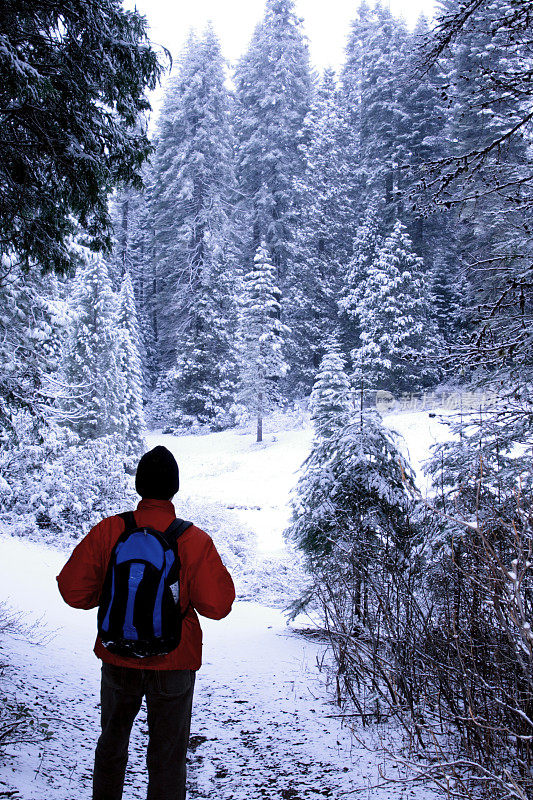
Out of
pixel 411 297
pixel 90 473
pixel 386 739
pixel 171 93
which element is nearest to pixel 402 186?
pixel 411 297

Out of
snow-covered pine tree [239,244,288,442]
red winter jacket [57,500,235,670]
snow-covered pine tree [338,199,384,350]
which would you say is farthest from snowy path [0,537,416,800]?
snow-covered pine tree [338,199,384,350]

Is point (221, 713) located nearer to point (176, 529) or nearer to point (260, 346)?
point (176, 529)

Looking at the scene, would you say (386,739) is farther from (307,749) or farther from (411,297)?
(411,297)

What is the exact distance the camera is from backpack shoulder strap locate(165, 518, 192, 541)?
2455mm

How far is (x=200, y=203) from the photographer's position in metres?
30.8

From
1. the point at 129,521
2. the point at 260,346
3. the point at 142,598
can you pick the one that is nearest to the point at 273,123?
the point at 260,346

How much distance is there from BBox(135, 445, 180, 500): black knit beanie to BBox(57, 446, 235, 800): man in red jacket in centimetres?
12

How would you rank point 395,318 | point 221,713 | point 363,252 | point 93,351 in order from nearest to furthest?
point 221,713 → point 93,351 → point 395,318 → point 363,252

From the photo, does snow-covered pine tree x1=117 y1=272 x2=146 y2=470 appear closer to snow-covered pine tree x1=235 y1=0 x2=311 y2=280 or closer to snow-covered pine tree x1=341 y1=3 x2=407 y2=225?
snow-covered pine tree x1=235 y1=0 x2=311 y2=280

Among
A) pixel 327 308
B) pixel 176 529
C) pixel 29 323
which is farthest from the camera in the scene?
pixel 327 308

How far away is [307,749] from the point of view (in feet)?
12.7

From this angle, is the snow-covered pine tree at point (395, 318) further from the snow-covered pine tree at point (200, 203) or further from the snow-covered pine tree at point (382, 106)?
the snow-covered pine tree at point (200, 203)

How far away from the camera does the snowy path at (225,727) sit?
125 inches

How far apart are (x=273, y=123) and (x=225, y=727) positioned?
32.9 meters
